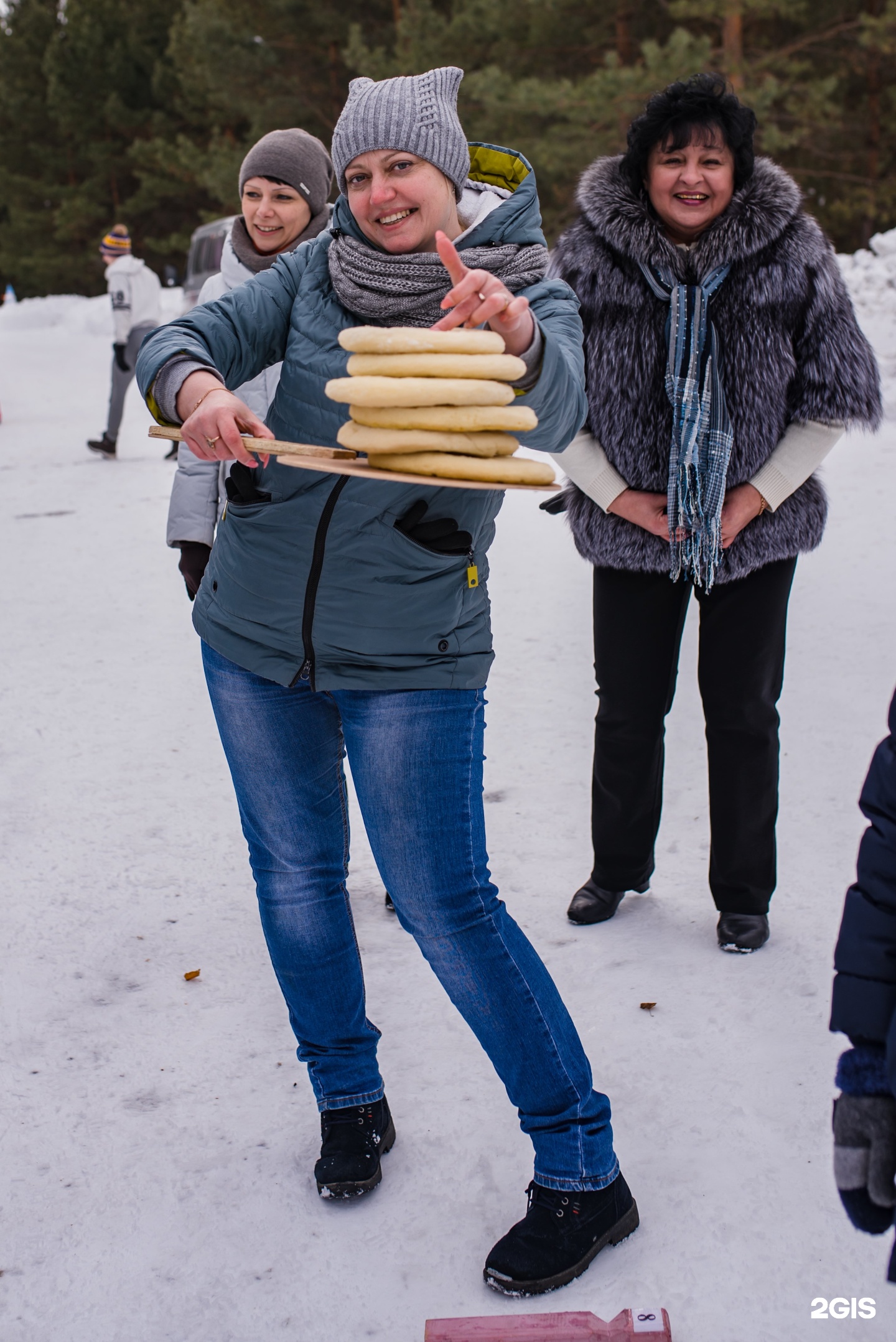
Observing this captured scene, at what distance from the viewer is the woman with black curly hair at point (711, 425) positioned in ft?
9.31

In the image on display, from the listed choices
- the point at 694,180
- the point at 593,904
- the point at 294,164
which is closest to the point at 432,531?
the point at 694,180

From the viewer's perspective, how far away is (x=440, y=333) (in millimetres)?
1731

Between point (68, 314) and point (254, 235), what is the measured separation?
29.5 meters

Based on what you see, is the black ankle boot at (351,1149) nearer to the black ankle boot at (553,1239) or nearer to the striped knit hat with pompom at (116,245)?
the black ankle boot at (553,1239)

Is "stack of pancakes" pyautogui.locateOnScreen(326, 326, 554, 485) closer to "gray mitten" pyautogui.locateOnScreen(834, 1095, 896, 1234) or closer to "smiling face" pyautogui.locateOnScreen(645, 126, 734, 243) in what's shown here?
"gray mitten" pyautogui.locateOnScreen(834, 1095, 896, 1234)

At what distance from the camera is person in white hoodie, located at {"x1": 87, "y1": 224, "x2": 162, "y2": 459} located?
33.6 ft

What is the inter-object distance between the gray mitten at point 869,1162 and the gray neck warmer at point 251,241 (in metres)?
2.49

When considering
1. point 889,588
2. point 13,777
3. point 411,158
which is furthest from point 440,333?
point 889,588

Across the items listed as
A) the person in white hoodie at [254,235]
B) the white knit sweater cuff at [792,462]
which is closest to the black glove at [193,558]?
the person in white hoodie at [254,235]

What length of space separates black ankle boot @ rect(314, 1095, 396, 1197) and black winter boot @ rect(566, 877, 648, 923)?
103 centimetres

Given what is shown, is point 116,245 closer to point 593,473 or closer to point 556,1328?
point 593,473

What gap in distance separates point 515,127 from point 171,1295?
67.4 feet

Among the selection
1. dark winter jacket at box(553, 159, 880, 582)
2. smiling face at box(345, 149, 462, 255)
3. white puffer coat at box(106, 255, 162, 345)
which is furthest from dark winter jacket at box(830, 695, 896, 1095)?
white puffer coat at box(106, 255, 162, 345)

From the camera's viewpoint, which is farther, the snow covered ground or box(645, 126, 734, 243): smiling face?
box(645, 126, 734, 243): smiling face
